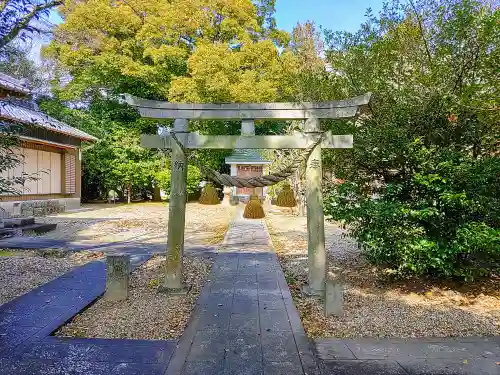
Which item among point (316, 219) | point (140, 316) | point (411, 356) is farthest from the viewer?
point (316, 219)

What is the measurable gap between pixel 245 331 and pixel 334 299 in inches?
50.5

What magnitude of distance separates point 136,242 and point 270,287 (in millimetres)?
5467

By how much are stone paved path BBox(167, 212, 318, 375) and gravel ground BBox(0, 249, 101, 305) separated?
2.75 metres

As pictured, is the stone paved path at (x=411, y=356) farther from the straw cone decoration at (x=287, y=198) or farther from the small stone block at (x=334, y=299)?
the straw cone decoration at (x=287, y=198)

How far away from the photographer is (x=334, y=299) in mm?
4738

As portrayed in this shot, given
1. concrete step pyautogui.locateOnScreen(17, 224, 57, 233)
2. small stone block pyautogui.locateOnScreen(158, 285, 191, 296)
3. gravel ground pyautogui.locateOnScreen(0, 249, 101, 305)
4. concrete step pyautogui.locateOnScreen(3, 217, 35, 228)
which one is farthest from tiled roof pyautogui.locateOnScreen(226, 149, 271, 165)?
small stone block pyautogui.locateOnScreen(158, 285, 191, 296)

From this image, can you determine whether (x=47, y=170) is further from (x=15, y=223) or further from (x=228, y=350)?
(x=228, y=350)

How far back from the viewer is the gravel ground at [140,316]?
13.6 feet

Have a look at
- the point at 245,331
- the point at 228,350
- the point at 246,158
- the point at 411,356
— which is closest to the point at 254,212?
the point at 246,158

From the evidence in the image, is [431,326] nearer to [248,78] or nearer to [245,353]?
[245,353]

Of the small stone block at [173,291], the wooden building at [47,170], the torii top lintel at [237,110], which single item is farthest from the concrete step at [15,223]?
the torii top lintel at [237,110]

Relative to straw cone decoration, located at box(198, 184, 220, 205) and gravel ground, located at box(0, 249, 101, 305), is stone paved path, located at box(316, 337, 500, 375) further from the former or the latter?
straw cone decoration, located at box(198, 184, 220, 205)

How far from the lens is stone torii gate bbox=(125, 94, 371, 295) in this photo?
18.0 feet

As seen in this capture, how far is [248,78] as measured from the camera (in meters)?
19.7
